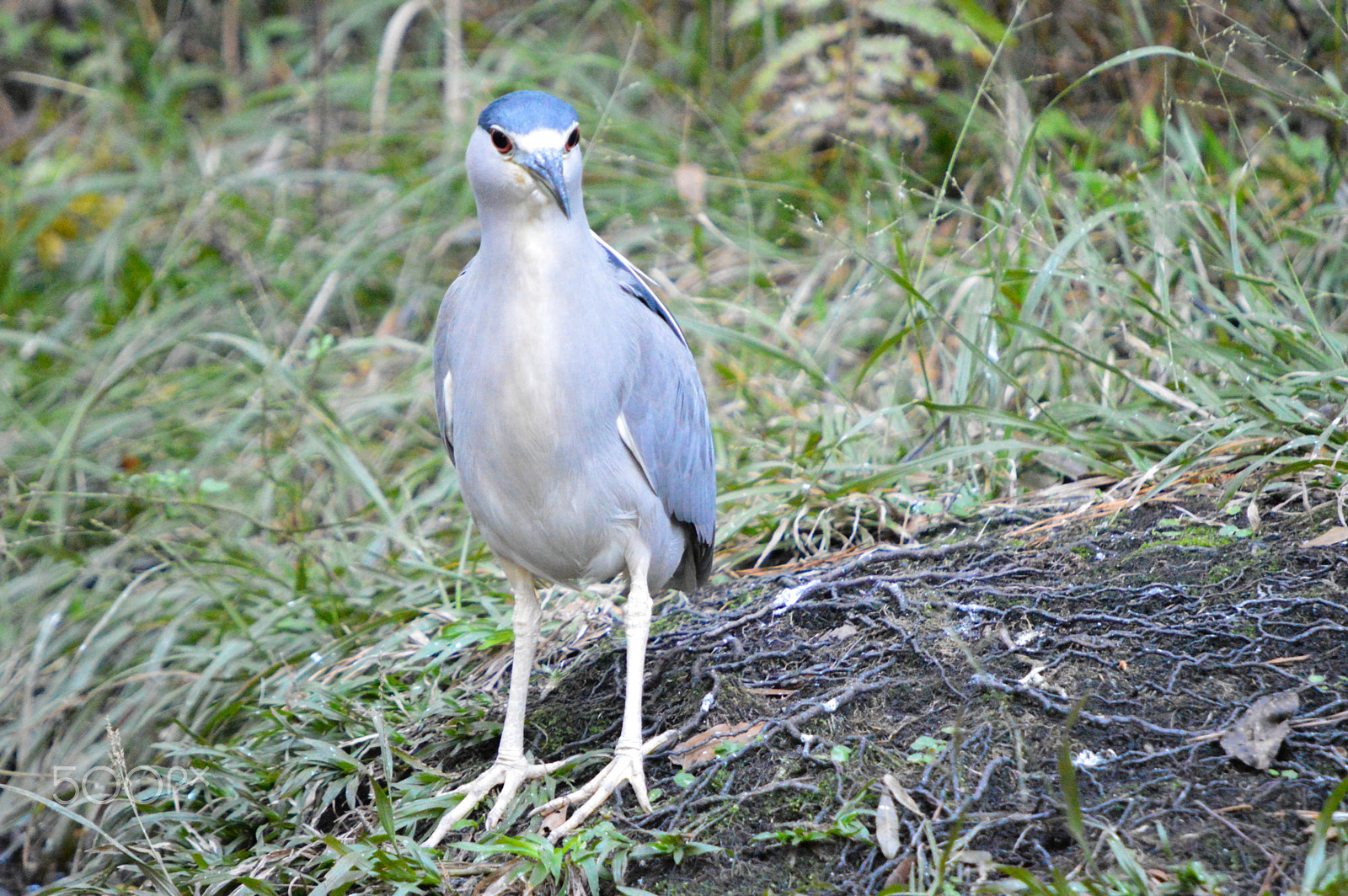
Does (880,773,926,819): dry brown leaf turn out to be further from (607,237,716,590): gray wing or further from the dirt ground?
(607,237,716,590): gray wing

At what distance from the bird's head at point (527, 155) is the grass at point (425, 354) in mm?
1206

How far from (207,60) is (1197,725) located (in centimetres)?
778

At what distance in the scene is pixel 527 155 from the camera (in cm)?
244

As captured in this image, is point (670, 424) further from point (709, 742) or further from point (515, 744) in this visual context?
point (515, 744)

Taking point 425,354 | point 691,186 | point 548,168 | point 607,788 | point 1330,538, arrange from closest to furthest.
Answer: point 548,168
point 607,788
point 1330,538
point 425,354
point 691,186

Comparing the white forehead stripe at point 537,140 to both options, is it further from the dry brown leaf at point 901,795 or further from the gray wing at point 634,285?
the dry brown leaf at point 901,795

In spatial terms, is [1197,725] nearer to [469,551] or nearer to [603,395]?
[603,395]

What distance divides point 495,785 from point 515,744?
0.37 feet

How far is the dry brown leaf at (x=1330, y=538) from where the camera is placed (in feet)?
9.24

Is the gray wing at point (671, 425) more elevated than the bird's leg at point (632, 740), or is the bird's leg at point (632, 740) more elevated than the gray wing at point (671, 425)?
the gray wing at point (671, 425)

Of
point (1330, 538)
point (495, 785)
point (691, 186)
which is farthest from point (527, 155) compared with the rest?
point (691, 186)

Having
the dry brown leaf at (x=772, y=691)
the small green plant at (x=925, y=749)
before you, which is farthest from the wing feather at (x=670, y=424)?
the small green plant at (x=925, y=749)

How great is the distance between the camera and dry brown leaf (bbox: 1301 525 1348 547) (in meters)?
2.82

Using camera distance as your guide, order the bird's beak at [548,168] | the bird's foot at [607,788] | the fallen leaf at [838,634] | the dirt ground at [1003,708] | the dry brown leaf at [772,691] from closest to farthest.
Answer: the dirt ground at [1003,708] → the bird's beak at [548,168] → the bird's foot at [607,788] → the dry brown leaf at [772,691] → the fallen leaf at [838,634]
